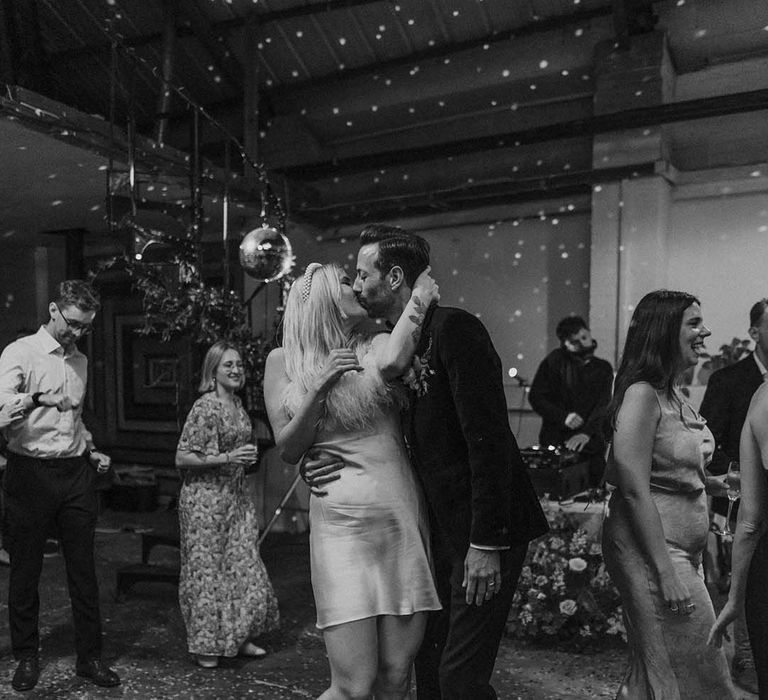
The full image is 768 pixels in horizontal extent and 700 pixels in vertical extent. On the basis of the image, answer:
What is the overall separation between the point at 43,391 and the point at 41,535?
1.98 ft

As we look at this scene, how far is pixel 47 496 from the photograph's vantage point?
127 inches

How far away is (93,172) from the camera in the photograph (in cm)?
514

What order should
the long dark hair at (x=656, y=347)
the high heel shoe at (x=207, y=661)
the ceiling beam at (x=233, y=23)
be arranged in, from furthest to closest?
the ceiling beam at (x=233, y=23) < the high heel shoe at (x=207, y=661) < the long dark hair at (x=656, y=347)

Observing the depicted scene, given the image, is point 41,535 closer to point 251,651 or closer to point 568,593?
point 251,651

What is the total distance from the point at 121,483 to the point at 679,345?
22.1 ft

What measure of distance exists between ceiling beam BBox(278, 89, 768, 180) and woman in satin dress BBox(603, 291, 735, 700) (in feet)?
12.1

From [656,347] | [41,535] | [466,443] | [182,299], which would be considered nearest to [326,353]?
[466,443]

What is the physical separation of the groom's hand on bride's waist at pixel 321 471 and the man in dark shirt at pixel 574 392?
124 inches

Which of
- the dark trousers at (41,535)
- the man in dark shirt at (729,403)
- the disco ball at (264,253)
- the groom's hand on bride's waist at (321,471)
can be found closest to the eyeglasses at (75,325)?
the dark trousers at (41,535)

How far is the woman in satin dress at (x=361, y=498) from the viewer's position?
6.05 feet

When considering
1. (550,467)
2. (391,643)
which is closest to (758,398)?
(391,643)

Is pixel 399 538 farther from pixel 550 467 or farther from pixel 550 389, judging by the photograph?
pixel 550 389

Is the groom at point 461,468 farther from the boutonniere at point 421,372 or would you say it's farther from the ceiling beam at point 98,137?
the ceiling beam at point 98,137

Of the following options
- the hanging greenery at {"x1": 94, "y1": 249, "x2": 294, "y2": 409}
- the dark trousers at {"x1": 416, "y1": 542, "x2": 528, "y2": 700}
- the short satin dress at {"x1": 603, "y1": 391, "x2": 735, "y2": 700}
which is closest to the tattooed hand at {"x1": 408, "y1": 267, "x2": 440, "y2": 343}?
the dark trousers at {"x1": 416, "y1": 542, "x2": 528, "y2": 700}
